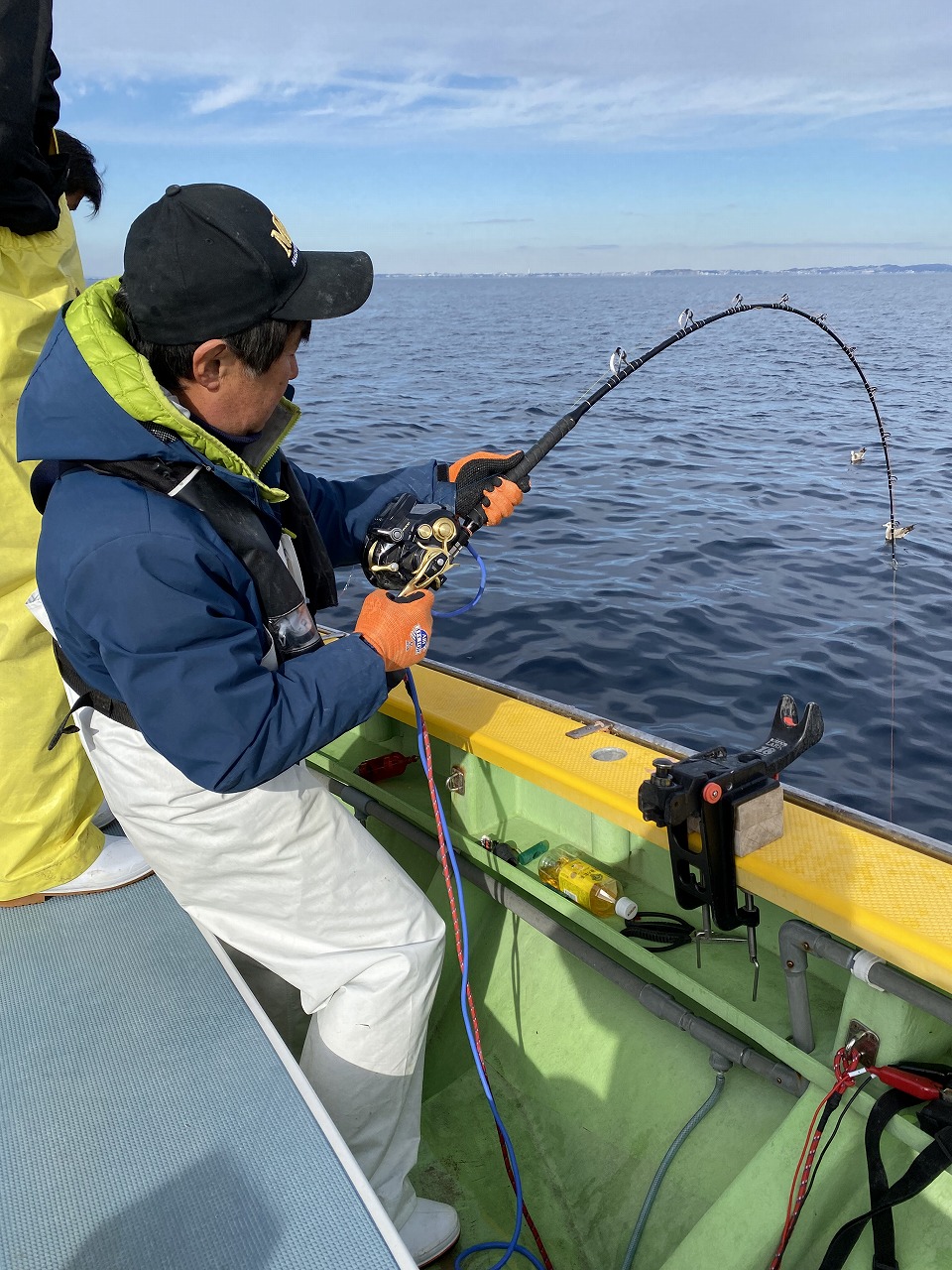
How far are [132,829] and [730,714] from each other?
181 inches

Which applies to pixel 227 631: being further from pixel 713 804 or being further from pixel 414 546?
pixel 713 804

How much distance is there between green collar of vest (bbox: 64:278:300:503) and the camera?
1.73m

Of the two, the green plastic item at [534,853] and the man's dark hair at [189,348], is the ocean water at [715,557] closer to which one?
the green plastic item at [534,853]

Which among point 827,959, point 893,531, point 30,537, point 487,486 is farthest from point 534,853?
point 893,531

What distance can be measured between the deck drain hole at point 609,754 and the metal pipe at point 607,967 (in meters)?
0.53

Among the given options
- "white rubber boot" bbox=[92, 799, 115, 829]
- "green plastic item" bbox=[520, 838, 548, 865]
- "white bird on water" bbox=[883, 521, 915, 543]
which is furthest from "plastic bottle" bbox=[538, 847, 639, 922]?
"white bird on water" bbox=[883, 521, 915, 543]

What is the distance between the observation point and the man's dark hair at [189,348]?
184 cm

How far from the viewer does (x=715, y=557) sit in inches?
352

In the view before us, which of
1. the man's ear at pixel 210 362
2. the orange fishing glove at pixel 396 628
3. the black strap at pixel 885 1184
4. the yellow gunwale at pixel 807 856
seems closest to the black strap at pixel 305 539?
the orange fishing glove at pixel 396 628

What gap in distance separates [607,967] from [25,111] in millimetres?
2576

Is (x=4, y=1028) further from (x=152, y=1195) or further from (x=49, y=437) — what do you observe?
(x=49, y=437)

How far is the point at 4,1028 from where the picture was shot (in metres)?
2.18

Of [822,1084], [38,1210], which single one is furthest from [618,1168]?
[38,1210]

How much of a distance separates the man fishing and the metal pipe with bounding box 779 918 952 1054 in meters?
0.75
